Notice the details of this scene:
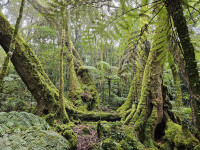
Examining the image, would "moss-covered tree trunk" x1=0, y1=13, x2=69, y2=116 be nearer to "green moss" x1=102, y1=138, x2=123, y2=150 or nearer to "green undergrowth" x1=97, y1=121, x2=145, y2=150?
"green undergrowth" x1=97, y1=121, x2=145, y2=150

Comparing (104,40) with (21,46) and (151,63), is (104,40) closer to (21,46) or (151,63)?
(151,63)

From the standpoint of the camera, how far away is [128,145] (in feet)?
9.69

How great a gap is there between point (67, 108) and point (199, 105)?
202 inches

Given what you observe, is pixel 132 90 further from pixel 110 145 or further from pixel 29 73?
pixel 29 73

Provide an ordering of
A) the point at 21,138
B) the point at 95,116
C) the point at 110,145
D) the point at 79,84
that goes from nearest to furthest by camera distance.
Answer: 1. the point at 21,138
2. the point at 110,145
3. the point at 95,116
4. the point at 79,84

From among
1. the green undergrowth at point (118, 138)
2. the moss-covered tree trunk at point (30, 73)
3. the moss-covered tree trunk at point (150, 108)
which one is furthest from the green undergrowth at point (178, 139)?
the moss-covered tree trunk at point (30, 73)

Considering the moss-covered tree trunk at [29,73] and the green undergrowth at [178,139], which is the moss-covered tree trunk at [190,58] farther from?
the moss-covered tree trunk at [29,73]

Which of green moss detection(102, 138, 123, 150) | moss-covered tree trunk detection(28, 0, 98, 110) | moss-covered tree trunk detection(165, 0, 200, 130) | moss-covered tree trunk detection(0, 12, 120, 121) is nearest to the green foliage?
green moss detection(102, 138, 123, 150)

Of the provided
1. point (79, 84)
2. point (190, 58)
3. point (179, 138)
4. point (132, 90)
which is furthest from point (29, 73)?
point (179, 138)

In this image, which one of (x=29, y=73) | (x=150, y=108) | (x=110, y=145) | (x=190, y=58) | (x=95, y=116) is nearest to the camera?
(x=190, y=58)

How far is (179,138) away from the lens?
10.5ft

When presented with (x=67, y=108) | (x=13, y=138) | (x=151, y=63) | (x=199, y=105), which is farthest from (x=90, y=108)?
(x=199, y=105)

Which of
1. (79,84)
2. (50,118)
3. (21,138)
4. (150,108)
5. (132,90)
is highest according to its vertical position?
(79,84)

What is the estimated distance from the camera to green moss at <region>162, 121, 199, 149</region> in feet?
9.93
